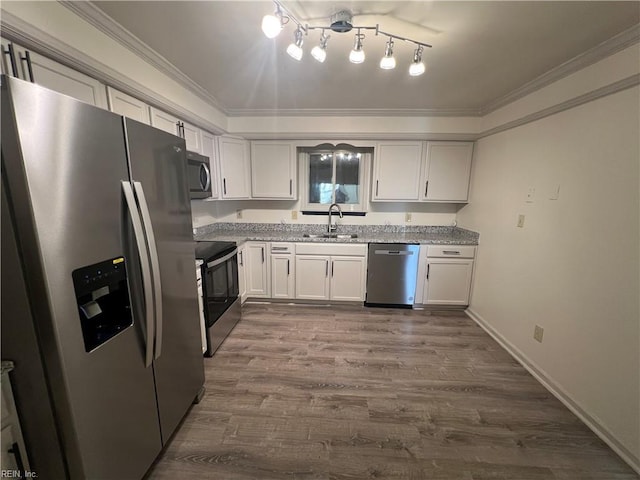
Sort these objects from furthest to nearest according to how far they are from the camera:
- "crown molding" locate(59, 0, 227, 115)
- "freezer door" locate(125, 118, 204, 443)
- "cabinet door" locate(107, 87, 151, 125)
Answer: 1. "cabinet door" locate(107, 87, 151, 125)
2. "crown molding" locate(59, 0, 227, 115)
3. "freezer door" locate(125, 118, 204, 443)

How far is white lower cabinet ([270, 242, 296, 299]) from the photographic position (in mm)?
3336

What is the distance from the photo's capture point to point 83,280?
0.93 m

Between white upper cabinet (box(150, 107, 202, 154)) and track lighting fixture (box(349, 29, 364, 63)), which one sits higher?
track lighting fixture (box(349, 29, 364, 63))

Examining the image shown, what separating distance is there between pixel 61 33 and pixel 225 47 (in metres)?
0.87

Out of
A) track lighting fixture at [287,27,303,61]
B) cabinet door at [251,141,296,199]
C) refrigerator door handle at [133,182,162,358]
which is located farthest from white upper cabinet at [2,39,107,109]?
cabinet door at [251,141,296,199]

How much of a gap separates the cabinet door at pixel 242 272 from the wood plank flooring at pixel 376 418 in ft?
2.10

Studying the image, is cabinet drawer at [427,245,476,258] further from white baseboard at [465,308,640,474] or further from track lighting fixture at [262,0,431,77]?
track lighting fixture at [262,0,431,77]

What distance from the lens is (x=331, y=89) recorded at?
98.2 inches

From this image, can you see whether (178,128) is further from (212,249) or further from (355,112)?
(355,112)

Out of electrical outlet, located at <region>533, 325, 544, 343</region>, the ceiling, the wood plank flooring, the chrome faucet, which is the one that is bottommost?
the wood plank flooring

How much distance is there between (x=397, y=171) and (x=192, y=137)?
8.08 ft

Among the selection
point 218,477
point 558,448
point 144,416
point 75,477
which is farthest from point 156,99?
point 558,448

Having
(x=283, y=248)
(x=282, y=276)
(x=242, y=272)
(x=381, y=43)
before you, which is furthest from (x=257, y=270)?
(x=381, y=43)

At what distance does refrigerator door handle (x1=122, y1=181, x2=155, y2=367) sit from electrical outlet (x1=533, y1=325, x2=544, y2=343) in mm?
2835
